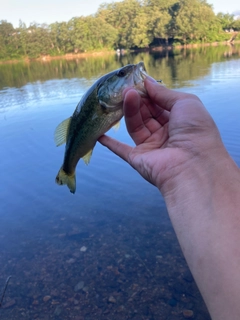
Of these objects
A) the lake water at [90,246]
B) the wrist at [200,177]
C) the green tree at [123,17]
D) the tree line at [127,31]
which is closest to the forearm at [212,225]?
the wrist at [200,177]

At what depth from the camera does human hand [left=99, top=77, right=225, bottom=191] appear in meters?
2.53

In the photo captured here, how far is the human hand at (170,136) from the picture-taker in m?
2.53

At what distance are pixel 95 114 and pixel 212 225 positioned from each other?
65.5 inches

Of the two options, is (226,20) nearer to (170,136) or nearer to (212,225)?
(170,136)

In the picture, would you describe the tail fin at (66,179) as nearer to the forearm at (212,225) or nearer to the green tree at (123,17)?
the forearm at (212,225)

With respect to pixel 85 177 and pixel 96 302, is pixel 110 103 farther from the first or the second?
pixel 85 177

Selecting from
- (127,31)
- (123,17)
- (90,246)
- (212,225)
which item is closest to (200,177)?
(212,225)

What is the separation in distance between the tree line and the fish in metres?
70.9

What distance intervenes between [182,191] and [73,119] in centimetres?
154

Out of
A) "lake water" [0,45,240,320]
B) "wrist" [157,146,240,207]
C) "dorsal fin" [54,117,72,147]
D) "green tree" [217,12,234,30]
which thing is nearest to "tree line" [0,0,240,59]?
"green tree" [217,12,234,30]

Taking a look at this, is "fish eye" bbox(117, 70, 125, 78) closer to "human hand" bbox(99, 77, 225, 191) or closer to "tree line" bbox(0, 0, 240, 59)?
"human hand" bbox(99, 77, 225, 191)

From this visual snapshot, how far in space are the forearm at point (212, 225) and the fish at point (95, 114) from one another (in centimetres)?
95

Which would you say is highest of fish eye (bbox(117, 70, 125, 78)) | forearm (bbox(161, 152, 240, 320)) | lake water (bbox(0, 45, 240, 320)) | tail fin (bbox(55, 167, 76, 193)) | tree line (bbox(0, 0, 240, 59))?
tree line (bbox(0, 0, 240, 59))

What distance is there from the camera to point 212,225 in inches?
78.3
